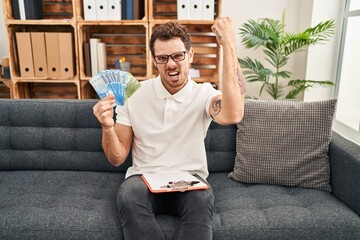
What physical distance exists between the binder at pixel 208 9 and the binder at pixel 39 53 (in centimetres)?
141

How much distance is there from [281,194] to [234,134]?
17.8 inches

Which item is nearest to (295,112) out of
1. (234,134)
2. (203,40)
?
(234,134)

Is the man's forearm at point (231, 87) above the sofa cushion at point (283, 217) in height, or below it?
above

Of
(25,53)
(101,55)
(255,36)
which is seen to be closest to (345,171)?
(255,36)

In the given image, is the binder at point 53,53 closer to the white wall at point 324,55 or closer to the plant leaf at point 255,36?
the plant leaf at point 255,36

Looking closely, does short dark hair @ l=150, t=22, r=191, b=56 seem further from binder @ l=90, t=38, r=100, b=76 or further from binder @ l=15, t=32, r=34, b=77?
binder @ l=15, t=32, r=34, b=77

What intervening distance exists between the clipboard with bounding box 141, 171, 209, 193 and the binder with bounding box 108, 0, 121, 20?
176 centimetres

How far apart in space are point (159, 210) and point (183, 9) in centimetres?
191

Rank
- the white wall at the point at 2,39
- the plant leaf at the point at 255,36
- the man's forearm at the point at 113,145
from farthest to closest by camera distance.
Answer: the white wall at the point at 2,39 → the plant leaf at the point at 255,36 → the man's forearm at the point at 113,145

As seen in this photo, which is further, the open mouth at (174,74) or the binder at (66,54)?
the binder at (66,54)

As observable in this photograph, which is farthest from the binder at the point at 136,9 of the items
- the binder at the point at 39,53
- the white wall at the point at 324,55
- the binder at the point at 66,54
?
the white wall at the point at 324,55

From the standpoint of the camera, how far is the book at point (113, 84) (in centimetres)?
160

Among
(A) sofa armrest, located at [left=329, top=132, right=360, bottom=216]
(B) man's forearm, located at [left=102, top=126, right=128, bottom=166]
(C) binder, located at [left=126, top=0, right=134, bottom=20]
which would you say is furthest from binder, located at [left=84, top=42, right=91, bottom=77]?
(A) sofa armrest, located at [left=329, top=132, right=360, bottom=216]

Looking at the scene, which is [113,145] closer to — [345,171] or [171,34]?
[171,34]
